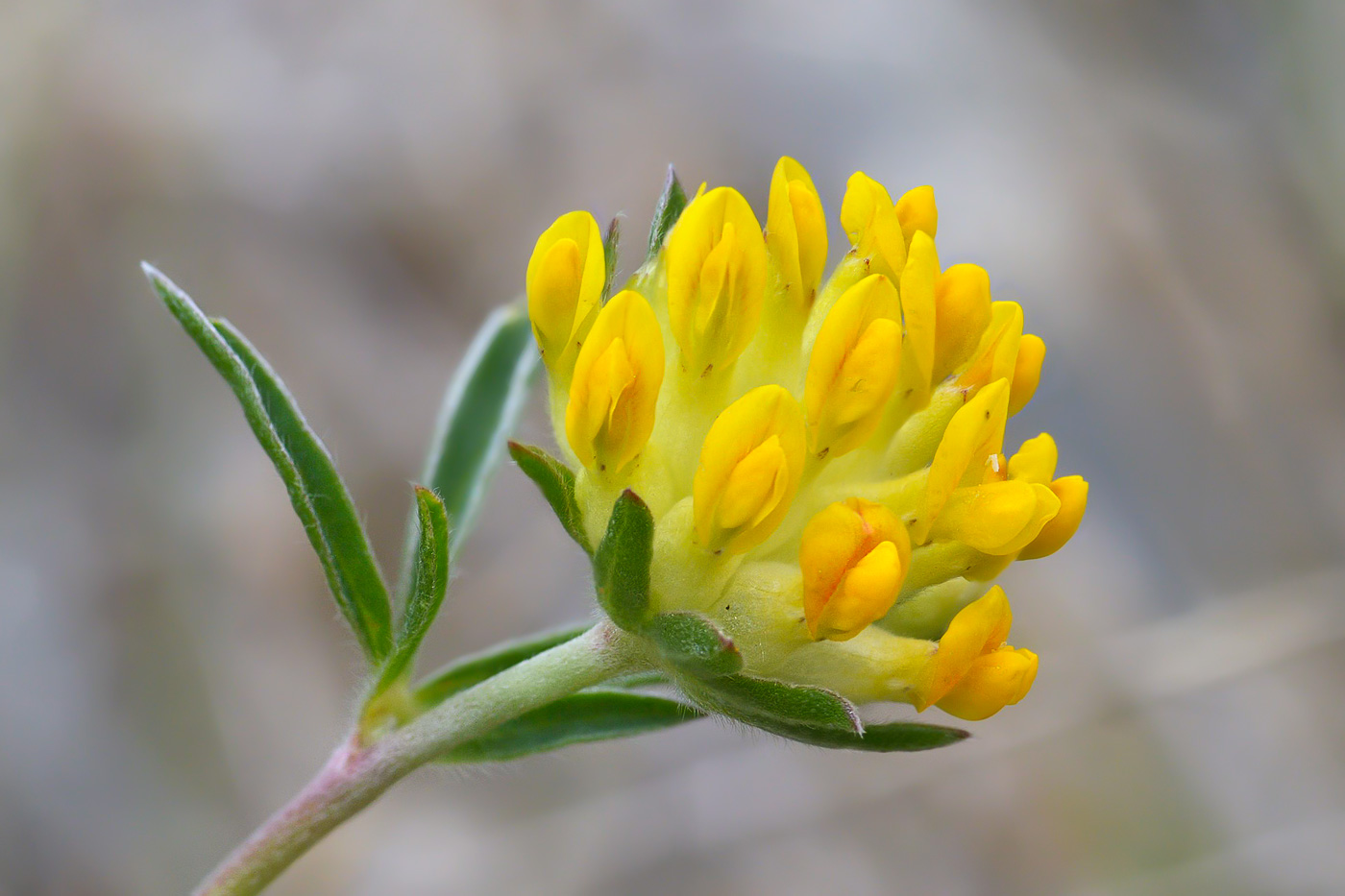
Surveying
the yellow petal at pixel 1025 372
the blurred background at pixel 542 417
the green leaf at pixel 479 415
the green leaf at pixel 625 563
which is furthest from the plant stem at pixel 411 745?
the blurred background at pixel 542 417

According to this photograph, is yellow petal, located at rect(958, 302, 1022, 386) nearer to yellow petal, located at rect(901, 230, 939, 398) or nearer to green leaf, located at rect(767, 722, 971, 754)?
yellow petal, located at rect(901, 230, 939, 398)

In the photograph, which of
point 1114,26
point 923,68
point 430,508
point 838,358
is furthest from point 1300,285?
point 430,508

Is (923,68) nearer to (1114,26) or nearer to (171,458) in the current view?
(1114,26)

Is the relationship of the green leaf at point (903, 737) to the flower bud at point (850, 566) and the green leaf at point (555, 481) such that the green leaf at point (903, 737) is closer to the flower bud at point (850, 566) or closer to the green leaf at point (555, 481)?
the flower bud at point (850, 566)

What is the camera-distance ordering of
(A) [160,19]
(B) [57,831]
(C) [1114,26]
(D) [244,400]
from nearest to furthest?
(D) [244,400] < (B) [57,831] < (A) [160,19] < (C) [1114,26]

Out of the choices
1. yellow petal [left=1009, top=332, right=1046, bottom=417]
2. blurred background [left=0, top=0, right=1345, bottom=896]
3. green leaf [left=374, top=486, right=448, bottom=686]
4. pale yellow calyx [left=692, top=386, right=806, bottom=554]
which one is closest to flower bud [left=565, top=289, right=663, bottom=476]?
pale yellow calyx [left=692, top=386, right=806, bottom=554]

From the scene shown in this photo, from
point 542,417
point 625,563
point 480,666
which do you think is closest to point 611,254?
point 625,563
